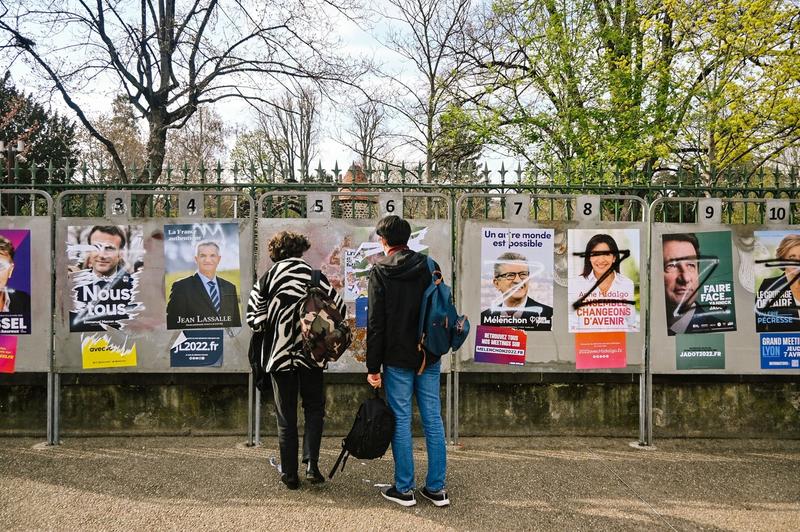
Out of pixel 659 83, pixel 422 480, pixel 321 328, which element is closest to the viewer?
pixel 321 328

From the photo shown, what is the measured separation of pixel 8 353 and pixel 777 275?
6624 millimetres

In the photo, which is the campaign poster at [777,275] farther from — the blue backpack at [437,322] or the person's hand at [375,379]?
the person's hand at [375,379]

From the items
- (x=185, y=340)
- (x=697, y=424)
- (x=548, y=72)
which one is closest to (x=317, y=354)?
(x=185, y=340)

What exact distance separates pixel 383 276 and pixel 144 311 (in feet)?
8.10

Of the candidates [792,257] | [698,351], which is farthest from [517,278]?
[792,257]

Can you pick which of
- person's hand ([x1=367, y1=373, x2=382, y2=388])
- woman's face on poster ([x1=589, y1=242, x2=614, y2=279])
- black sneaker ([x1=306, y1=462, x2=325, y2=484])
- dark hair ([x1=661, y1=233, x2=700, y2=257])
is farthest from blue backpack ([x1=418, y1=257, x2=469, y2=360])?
dark hair ([x1=661, y1=233, x2=700, y2=257])

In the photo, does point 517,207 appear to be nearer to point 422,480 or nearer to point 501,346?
point 501,346

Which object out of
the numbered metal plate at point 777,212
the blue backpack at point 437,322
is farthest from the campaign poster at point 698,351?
the blue backpack at point 437,322

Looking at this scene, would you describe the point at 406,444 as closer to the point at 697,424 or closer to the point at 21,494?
the point at 21,494

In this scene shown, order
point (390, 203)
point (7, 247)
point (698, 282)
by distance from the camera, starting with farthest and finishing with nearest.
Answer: point (698, 282) < point (7, 247) < point (390, 203)

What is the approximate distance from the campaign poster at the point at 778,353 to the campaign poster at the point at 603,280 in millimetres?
1137

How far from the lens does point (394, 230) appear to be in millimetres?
3793

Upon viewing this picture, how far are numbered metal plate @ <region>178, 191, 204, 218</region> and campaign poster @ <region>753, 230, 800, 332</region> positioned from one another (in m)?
4.78

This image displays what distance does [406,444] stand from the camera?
3.80 metres
